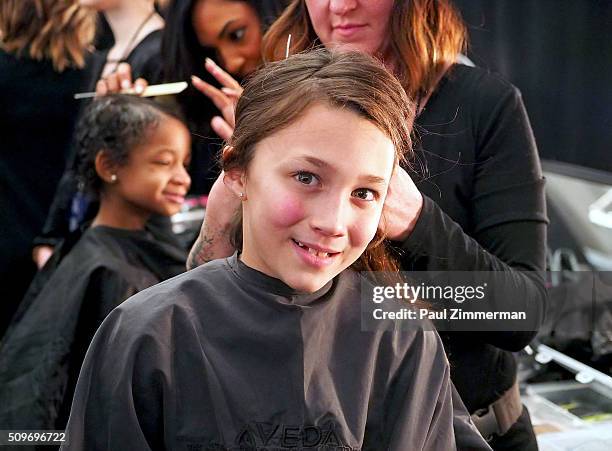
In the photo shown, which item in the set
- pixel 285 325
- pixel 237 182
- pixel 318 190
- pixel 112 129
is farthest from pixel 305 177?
pixel 112 129

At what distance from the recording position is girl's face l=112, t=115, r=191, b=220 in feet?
5.50

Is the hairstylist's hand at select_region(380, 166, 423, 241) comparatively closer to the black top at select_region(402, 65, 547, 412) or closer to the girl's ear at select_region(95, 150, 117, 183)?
the black top at select_region(402, 65, 547, 412)

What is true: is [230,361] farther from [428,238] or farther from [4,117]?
[4,117]

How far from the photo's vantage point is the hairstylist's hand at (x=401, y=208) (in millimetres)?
1312

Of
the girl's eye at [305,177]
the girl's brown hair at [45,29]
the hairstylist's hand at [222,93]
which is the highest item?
the girl's brown hair at [45,29]

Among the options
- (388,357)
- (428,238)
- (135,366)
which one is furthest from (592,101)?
(135,366)

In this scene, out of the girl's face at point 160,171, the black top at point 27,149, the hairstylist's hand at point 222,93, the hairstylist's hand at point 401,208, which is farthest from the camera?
the black top at point 27,149

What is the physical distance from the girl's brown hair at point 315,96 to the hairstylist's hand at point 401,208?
6cm

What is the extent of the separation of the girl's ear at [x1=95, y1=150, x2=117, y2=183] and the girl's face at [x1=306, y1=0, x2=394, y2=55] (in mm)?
580

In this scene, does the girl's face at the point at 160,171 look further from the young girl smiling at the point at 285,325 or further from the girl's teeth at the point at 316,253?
the girl's teeth at the point at 316,253

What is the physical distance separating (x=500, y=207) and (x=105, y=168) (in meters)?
0.83

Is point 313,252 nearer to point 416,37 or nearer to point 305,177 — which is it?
point 305,177

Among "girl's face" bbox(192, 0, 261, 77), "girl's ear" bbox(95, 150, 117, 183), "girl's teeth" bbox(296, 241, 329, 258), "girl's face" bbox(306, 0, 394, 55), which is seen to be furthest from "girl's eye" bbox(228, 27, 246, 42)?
"girl's teeth" bbox(296, 241, 329, 258)

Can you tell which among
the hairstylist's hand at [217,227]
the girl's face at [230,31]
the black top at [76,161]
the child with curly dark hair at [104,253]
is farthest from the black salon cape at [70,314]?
the girl's face at [230,31]
